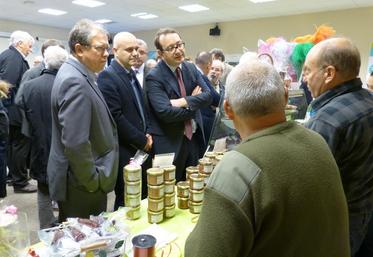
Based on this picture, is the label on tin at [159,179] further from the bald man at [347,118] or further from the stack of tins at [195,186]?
the bald man at [347,118]

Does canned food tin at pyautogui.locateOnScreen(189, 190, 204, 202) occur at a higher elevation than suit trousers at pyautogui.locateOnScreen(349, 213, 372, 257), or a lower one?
higher

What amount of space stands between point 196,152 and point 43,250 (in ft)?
4.65

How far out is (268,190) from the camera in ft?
2.29

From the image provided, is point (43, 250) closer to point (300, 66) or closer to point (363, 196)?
point (363, 196)

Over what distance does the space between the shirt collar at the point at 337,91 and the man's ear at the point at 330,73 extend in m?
0.04

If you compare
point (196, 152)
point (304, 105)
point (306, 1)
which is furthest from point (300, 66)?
point (306, 1)

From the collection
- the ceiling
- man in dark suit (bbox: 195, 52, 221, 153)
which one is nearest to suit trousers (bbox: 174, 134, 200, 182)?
man in dark suit (bbox: 195, 52, 221, 153)

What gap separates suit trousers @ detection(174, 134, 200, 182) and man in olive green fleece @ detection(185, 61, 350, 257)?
1420 mm

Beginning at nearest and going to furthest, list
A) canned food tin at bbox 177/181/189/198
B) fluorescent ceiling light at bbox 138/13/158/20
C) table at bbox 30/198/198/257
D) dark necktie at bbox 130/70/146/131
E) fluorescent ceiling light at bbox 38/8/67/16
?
table at bbox 30/198/198/257
canned food tin at bbox 177/181/189/198
dark necktie at bbox 130/70/146/131
fluorescent ceiling light at bbox 38/8/67/16
fluorescent ceiling light at bbox 138/13/158/20

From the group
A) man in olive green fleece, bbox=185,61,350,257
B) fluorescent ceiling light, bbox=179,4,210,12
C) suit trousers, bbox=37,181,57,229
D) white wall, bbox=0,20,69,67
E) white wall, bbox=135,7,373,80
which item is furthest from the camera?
white wall, bbox=0,20,69,67

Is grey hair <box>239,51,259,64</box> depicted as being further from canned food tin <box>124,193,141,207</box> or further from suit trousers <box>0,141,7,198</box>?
suit trousers <box>0,141,7,198</box>

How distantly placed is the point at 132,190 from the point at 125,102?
0.86 meters

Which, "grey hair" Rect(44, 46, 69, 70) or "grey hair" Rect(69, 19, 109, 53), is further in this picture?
"grey hair" Rect(44, 46, 69, 70)

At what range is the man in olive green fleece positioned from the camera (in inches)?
27.3
